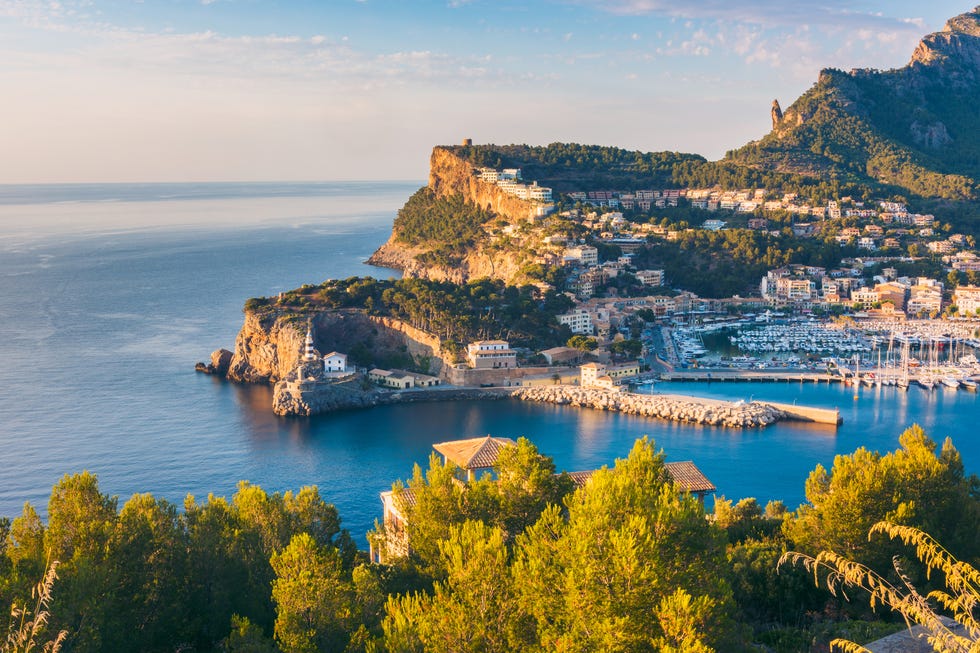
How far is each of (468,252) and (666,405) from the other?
36.5 m

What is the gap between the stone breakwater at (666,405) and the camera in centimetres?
3191

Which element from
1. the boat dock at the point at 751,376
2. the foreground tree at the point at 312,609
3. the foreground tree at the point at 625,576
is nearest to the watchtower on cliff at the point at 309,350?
the boat dock at the point at 751,376

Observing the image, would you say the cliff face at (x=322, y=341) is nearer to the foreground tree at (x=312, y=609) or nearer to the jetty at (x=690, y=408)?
the jetty at (x=690, y=408)

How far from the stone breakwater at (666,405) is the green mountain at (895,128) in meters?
57.9

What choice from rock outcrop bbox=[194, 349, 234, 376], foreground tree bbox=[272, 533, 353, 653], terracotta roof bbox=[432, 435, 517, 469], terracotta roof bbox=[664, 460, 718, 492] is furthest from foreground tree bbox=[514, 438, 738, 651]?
rock outcrop bbox=[194, 349, 234, 376]

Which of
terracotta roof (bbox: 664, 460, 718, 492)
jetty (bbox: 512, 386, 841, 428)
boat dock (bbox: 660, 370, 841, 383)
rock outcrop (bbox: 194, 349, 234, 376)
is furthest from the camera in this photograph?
rock outcrop (bbox: 194, 349, 234, 376)

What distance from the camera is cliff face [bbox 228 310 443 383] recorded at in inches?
1531

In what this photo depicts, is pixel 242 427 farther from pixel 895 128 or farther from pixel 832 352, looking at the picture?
pixel 895 128

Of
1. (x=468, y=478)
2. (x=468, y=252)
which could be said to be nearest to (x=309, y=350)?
(x=468, y=478)

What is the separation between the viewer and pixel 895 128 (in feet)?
338

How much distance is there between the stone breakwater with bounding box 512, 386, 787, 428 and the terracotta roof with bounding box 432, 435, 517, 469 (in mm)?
14791

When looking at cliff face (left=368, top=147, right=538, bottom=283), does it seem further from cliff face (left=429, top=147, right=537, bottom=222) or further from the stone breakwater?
the stone breakwater

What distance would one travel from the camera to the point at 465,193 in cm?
8150

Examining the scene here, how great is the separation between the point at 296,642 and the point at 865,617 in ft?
25.1
